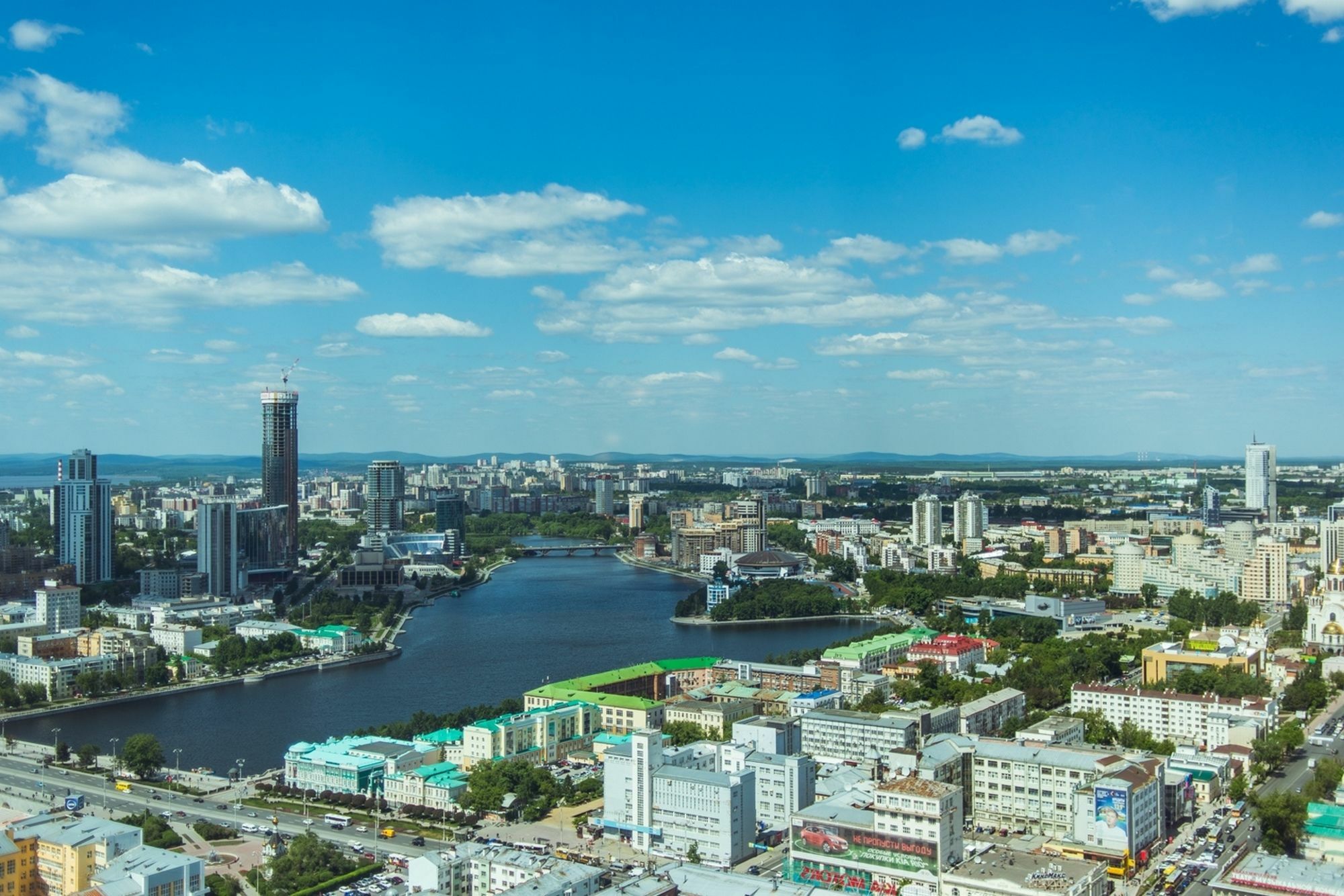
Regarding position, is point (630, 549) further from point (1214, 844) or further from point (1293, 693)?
point (1214, 844)

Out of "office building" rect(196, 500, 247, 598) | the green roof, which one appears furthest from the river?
"office building" rect(196, 500, 247, 598)

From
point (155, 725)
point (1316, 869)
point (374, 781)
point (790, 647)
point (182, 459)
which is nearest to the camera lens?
point (1316, 869)

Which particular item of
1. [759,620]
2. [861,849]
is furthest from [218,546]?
[861,849]

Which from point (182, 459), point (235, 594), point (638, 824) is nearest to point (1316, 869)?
point (638, 824)

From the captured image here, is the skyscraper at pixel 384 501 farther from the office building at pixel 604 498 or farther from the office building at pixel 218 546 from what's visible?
the office building at pixel 218 546

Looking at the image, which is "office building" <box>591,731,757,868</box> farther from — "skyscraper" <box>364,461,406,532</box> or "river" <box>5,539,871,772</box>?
"skyscraper" <box>364,461,406,532</box>

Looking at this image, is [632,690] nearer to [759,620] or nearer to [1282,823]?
[1282,823]
